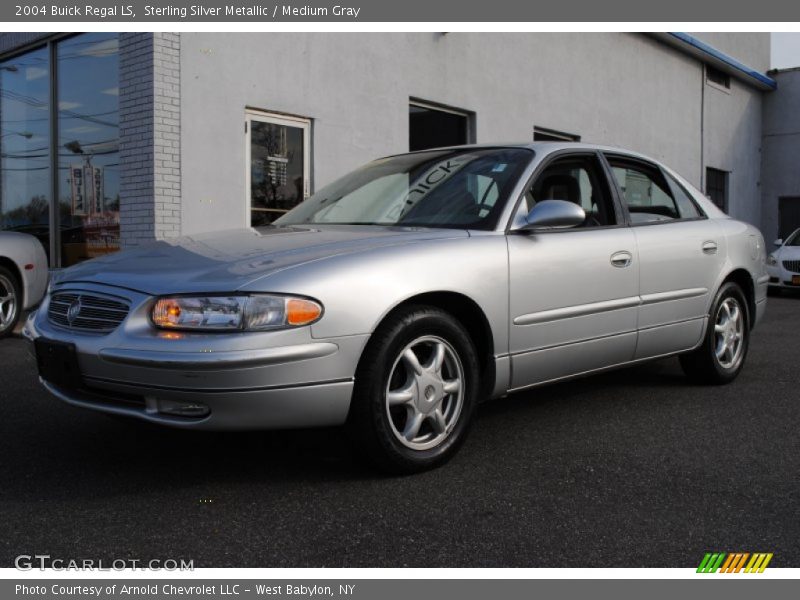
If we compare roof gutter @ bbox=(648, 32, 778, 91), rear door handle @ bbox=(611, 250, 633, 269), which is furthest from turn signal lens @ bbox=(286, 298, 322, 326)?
roof gutter @ bbox=(648, 32, 778, 91)

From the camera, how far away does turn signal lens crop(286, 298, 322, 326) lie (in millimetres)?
3027

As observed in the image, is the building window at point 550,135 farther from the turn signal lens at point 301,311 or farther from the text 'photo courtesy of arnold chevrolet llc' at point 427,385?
the turn signal lens at point 301,311

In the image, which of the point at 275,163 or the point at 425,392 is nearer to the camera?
the point at 425,392

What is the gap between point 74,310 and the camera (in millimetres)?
3385

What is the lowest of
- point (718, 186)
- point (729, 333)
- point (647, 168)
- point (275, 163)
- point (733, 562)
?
point (733, 562)

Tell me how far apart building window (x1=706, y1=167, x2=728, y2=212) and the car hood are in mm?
17340

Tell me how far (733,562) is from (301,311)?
1658 millimetres

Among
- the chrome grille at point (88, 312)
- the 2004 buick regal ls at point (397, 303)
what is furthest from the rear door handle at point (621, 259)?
the chrome grille at point (88, 312)

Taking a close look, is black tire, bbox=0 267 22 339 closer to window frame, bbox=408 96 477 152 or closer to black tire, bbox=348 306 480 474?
window frame, bbox=408 96 477 152

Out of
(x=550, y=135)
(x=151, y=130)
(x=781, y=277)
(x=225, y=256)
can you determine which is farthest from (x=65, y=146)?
(x=781, y=277)

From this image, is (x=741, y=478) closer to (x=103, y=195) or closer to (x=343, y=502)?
(x=343, y=502)

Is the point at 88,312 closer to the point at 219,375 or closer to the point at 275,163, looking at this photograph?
the point at 219,375

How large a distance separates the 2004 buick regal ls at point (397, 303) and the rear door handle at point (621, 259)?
0.01 metres

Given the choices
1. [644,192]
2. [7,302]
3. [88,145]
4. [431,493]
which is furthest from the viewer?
[88,145]
